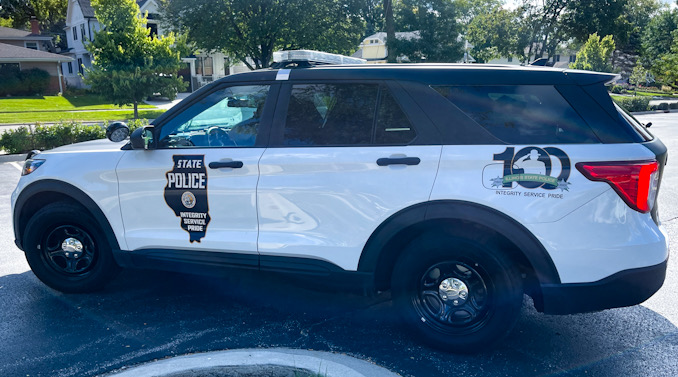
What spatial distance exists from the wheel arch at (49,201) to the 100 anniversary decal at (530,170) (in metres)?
2.94

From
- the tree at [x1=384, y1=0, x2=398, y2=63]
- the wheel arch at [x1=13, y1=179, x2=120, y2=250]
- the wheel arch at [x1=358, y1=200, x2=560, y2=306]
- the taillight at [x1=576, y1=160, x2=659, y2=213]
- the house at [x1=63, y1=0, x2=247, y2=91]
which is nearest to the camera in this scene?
the taillight at [x1=576, y1=160, x2=659, y2=213]

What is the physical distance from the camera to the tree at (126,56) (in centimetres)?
2056

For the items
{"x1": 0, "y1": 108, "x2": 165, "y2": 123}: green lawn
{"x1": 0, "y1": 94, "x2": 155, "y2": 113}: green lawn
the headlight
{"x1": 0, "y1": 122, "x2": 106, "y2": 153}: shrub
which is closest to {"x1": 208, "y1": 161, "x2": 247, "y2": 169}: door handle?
the headlight

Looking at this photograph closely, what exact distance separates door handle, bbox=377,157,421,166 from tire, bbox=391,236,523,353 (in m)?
0.50

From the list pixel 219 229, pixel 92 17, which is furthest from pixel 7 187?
Result: pixel 92 17

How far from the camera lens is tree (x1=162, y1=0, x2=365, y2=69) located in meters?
26.7

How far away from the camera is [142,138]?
4.09 m

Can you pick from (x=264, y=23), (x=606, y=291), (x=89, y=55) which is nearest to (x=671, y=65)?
(x=264, y=23)

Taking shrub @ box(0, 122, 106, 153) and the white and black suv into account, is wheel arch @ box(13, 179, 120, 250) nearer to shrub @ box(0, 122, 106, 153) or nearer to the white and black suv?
the white and black suv

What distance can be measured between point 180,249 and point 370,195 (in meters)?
1.57

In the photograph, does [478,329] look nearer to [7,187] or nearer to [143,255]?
[143,255]

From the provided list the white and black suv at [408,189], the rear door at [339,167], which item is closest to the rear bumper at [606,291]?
the white and black suv at [408,189]

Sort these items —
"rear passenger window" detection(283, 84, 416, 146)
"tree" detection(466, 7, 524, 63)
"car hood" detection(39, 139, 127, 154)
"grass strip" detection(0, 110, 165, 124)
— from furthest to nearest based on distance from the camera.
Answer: "tree" detection(466, 7, 524, 63)
"grass strip" detection(0, 110, 165, 124)
"car hood" detection(39, 139, 127, 154)
"rear passenger window" detection(283, 84, 416, 146)

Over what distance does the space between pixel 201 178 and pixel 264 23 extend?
960 inches
